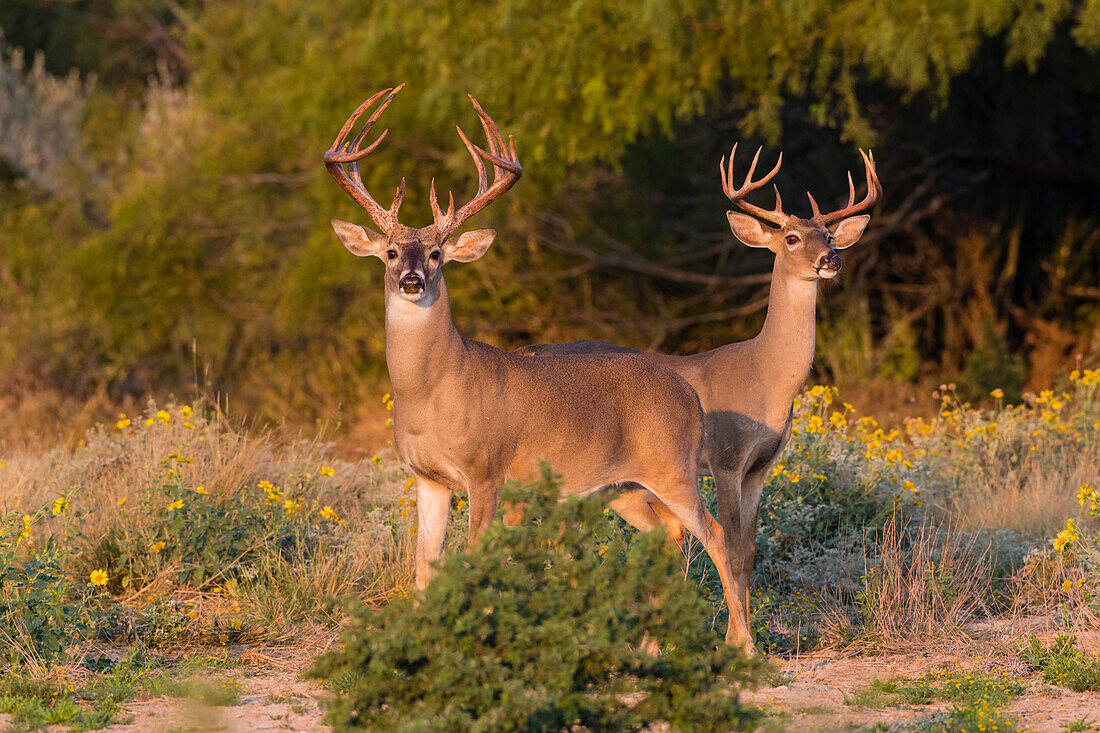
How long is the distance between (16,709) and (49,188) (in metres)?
16.6

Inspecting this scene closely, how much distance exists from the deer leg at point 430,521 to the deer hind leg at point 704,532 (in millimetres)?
986

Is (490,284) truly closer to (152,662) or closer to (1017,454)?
(1017,454)

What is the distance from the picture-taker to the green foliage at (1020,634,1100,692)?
577cm

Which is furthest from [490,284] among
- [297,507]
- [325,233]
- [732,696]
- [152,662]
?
[732,696]

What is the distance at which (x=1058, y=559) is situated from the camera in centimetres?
745

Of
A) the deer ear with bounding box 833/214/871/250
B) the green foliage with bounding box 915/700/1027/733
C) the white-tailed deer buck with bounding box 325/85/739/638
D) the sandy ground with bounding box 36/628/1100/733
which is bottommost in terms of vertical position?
the sandy ground with bounding box 36/628/1100/733

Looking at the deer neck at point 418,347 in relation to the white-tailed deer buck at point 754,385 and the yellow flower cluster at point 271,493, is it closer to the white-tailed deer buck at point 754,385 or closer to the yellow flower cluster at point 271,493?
the white-tailed deer buck at point 754,385

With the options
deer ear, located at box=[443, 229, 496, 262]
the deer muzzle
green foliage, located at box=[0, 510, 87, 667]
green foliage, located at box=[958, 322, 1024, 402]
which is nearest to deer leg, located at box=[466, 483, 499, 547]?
deer ear, located at box=[443, 229, 496, 262]

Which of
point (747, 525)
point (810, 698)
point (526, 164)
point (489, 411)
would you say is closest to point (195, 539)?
point (489, 411)

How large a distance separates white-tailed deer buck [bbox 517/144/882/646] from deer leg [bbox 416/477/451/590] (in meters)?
1.03

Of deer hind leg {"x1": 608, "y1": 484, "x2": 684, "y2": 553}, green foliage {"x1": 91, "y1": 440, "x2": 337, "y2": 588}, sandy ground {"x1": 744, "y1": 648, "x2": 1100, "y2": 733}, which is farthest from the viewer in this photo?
green foliage {"x1": 91, "y1": 440, "x2": 337, "y2": 588}

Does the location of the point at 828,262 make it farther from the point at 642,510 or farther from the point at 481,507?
the point at 481,507

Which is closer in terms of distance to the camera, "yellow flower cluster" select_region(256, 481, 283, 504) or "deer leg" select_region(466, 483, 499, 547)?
"deer leg" select_region(466, 483, 499, 547)

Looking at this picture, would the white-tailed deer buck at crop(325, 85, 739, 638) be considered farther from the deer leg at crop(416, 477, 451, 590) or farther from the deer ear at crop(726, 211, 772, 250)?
the deer ear at crop(726, 211, 772, 250)
